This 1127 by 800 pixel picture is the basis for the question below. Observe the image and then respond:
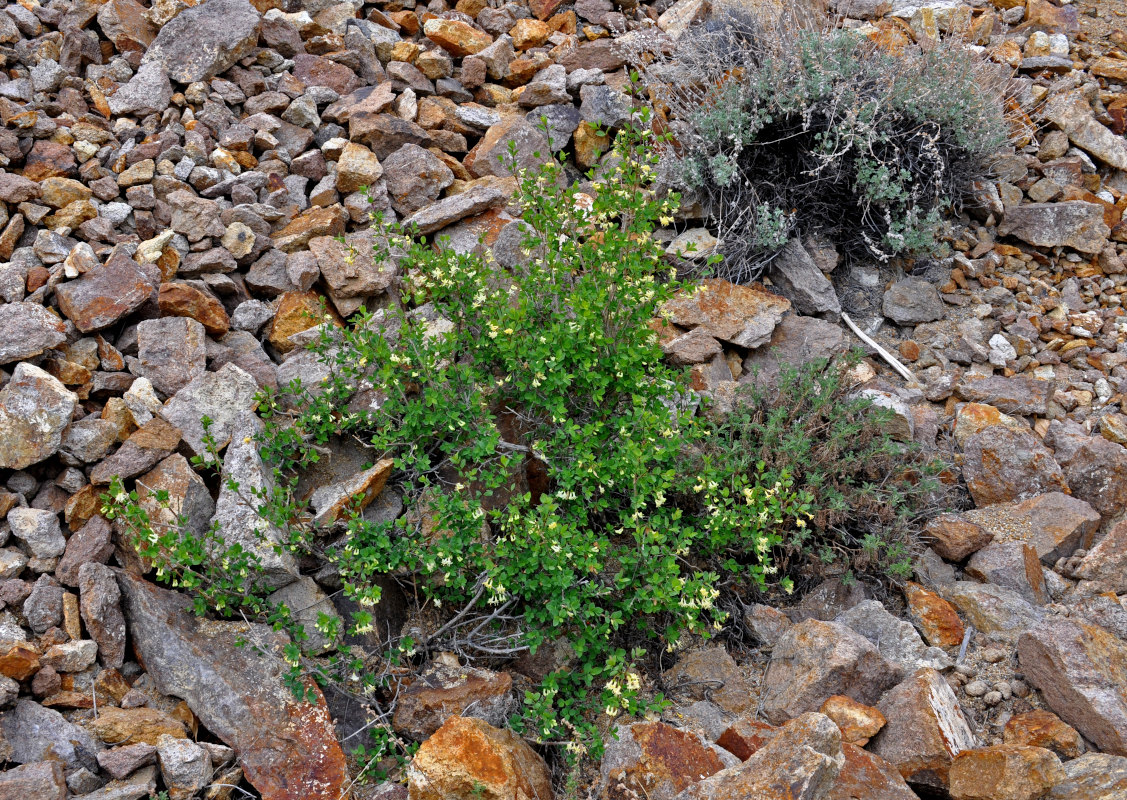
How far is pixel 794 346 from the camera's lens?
182 inches

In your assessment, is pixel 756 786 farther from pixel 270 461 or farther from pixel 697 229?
pixel 697 229

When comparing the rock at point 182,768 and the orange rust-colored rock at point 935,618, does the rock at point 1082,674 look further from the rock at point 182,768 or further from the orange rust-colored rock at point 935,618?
the rock at point 182,768

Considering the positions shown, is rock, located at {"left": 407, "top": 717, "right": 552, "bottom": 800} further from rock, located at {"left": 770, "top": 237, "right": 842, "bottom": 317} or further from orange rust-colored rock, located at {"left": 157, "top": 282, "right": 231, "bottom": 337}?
rock, located at {"left": 770, "top": 237, "right": 842, "bottom": 317}

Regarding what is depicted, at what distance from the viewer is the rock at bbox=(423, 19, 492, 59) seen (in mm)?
5867

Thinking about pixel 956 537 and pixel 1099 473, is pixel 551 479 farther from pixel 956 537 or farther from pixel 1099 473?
pixel 1099 473

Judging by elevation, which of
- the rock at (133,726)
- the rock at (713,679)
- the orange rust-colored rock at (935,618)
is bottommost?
the rock at (713,679)

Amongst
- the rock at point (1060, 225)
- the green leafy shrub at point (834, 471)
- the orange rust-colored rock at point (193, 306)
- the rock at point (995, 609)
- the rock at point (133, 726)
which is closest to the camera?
the rock at point (133, 726)

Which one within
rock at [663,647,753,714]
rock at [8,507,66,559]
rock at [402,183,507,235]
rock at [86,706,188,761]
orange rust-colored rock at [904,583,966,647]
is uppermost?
rock at [402,183,507,235]

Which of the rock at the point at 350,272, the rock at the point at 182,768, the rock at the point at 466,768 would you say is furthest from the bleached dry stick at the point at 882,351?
the rock at the point at 182,768

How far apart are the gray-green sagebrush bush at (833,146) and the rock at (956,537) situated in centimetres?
179

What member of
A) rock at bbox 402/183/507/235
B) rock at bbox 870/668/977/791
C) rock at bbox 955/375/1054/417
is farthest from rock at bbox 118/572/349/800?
rock at bbox 955/375/1054/417

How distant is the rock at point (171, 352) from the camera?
3.64 metres

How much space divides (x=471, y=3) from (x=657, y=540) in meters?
4.67

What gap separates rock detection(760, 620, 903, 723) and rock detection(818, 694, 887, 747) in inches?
3.0
